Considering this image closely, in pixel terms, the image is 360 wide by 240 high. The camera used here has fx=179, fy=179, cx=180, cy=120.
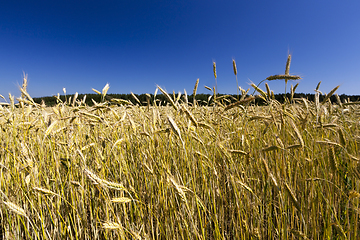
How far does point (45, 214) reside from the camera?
1.63m

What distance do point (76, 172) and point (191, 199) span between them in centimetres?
123

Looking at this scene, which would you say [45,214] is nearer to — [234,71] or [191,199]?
[191,199]

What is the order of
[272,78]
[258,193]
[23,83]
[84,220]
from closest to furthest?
[272,78]
[84,220]
[258,193]
[23,83]

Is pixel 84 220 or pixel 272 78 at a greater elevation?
pixel 272 78

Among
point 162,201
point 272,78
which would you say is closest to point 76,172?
point 162,201

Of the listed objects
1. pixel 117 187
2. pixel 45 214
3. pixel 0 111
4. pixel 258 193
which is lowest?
pixel 45 214

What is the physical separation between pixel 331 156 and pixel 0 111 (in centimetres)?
323

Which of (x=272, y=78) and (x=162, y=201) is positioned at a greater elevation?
(x=272, y=78)

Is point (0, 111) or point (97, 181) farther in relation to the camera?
point (0, 111)

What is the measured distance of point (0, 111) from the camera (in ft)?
7.05

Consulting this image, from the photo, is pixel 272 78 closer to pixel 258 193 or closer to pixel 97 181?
pixel 258 193

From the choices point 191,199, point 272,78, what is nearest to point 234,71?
point 272,78

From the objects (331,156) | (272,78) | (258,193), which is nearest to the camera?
(331,156)

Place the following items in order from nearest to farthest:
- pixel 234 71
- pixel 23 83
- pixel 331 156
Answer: pixel 331 156 → pixel 234 71 → pixel 23 83
